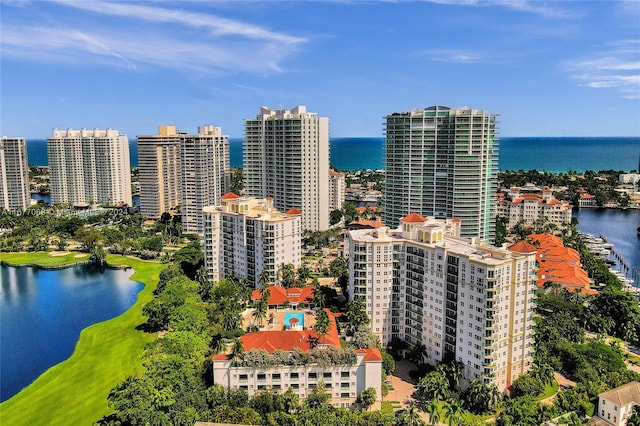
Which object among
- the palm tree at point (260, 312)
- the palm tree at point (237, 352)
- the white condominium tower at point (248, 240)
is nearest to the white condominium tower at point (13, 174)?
the white condominium tower at point (248, 240)

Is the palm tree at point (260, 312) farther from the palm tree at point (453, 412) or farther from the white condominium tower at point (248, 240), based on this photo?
the palm tree at point (453, 412)

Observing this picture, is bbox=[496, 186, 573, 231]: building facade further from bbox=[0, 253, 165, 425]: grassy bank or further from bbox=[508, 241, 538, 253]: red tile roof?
bbox=[0, 253, 165, 425]: grassy bank

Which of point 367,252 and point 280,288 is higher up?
point 367,252

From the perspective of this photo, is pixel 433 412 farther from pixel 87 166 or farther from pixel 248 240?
pixel 87 166

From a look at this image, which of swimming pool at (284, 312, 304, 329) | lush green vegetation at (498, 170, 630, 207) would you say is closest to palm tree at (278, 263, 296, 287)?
swimming pool at (284, 312, 304, 329)

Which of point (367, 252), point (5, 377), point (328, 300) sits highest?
point (367, 252)

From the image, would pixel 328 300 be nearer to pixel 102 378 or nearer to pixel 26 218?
→ pixel 102 378

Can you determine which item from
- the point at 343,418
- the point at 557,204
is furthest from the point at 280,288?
the point at 557,204
